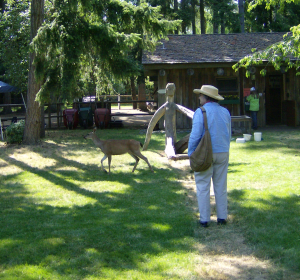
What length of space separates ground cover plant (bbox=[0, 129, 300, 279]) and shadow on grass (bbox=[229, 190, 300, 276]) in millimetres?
13

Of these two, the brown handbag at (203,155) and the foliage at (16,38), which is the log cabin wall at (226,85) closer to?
the foliage at (16,38)

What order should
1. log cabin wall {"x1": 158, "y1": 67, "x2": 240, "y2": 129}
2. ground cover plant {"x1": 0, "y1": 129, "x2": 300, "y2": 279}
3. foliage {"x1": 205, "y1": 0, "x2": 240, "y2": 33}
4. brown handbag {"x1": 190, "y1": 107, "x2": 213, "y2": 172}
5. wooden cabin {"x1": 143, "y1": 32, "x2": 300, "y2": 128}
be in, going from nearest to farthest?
1. ground cover plant {"x1": 0, "y1": 129, "x2": 300, "y2": 279}
2. brown handbag {"x1": 190, "y1": 107, "x2": 213, "y2": 172}
3. wooden cabin {"x1": 143, "y1": 32, "x2": 300, "y2": 128}
4. log cabin wall {"x1": 158, "y1": 67, "x2": 240, "y2": 129}
5. foliage {"x1": 205, "y1": 0, "x2": 240, "y2": 33}

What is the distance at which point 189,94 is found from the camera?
60.0 ft

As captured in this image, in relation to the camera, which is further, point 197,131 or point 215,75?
point 215,75

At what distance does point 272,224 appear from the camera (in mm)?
5750

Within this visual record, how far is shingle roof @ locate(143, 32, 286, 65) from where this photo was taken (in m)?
17.5

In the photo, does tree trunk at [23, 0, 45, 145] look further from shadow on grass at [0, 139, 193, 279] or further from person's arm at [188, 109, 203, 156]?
person's arm at [188, 109, 203, 156]

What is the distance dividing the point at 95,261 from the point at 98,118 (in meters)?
15.4

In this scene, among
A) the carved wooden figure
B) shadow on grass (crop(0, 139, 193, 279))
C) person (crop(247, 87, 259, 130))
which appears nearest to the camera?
shadow on grass (crop(0, 139, 193, 279))

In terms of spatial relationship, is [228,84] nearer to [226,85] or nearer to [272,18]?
[226,85]

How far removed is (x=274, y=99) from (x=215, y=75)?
440 cm

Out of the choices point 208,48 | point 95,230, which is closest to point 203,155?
point 95,230

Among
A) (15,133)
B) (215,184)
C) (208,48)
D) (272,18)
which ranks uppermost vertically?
(272,18)

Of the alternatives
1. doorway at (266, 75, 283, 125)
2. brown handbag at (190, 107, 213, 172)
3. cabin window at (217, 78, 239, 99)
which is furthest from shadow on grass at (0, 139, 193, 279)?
doorway at (266, 75, 283, 125)
